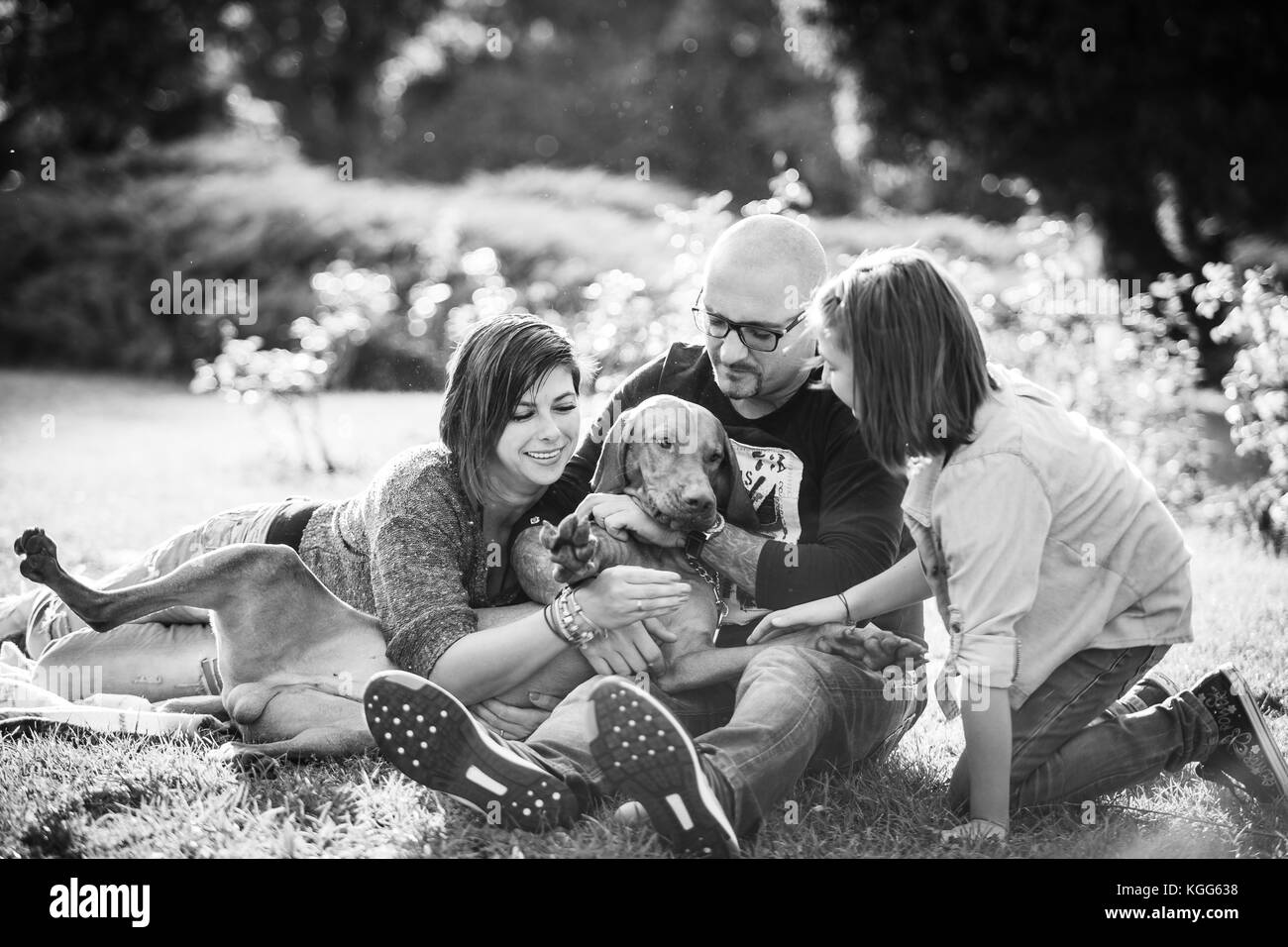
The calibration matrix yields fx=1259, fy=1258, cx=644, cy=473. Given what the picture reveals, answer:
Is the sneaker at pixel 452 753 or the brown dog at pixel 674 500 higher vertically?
the brown dog at pixel 674 500

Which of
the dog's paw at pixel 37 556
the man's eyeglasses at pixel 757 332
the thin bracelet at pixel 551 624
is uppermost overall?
the man's eyeglasses at pixel 757 332

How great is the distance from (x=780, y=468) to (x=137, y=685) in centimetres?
232

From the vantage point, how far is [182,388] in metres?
13.8

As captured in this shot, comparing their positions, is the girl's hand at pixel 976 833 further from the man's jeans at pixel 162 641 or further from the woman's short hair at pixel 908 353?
the man's jeans at pixel 162 641

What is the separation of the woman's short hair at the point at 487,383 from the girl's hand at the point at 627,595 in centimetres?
61

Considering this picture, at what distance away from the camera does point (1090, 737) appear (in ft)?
11.9

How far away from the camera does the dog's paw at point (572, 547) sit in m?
3.42

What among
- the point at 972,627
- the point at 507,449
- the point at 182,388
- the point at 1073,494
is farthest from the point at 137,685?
the point at 182,388

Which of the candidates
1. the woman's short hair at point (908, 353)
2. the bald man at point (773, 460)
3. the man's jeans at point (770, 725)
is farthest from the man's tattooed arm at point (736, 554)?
the woman's short hair at point (908, 353)

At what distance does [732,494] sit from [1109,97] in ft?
36.5

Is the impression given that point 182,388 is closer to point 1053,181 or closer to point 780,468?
point 1053,181

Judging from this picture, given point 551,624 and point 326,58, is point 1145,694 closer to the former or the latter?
point 551,624

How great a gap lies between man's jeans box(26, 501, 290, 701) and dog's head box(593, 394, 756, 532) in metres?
1.32

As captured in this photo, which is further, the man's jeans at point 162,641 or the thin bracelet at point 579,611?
the man's jeans at point 162,641
